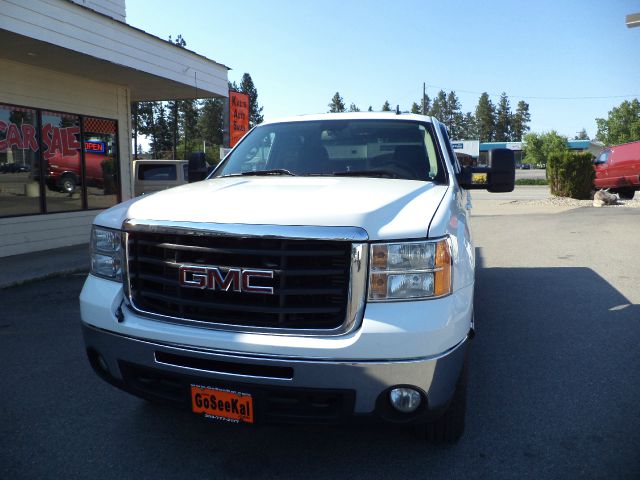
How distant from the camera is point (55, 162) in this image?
10.4 metres

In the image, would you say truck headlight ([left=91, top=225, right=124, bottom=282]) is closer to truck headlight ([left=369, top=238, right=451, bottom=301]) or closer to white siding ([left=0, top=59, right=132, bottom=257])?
truck headlight ([left=369, top=238, right=451, bottom=301])

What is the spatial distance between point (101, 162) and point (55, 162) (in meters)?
1.35

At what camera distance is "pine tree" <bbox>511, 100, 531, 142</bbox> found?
12838 centimetres

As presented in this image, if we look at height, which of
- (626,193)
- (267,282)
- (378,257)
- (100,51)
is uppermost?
(100,51)

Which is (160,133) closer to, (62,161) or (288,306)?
(62,161)

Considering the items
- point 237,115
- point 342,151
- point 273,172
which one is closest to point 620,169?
point 237,115

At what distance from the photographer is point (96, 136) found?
1145 centimetres

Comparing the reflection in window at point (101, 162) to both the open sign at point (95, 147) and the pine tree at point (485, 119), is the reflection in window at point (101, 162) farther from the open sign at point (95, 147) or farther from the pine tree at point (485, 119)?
the pine tree at point (485, 119)

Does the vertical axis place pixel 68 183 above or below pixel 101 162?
below

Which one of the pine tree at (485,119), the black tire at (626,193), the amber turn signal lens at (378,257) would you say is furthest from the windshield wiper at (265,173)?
the pine tree at (485,119)

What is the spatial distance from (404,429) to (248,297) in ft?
4.11

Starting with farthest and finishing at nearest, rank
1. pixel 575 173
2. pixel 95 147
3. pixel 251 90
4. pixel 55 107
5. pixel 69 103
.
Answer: pixel 251 90
pixel 575 173
pixel 95 147
pixel 69 103
pixel 55 107

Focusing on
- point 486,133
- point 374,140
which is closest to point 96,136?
point 374,140

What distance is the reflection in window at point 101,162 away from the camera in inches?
442
